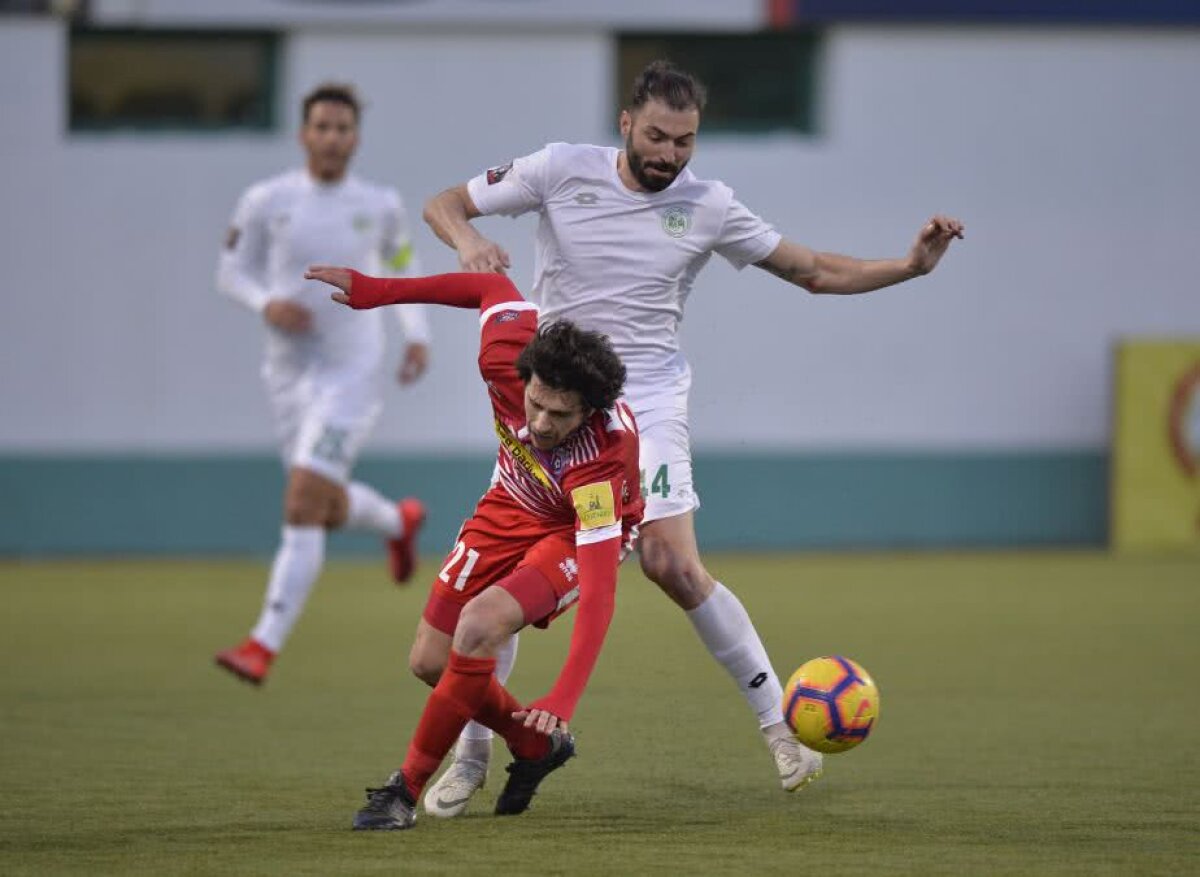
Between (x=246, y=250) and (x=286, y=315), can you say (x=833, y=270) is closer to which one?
(x=286, y=315)

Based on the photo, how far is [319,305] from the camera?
10.6 meters

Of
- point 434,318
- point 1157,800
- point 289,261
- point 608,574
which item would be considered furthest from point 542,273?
point 434,318

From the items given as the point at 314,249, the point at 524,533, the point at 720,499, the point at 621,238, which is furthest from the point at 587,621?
the point at 720,499

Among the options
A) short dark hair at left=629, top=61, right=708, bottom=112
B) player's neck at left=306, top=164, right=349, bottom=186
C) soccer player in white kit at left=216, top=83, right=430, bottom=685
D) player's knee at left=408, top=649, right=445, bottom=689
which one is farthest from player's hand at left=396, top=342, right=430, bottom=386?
player's knee at left=408, top=649, right=445, bottom=689

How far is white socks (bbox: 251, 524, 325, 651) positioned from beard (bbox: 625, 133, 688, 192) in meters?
3.29

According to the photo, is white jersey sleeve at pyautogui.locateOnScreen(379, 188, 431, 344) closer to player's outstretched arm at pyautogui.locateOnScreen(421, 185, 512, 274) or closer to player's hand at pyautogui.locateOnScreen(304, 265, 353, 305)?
player's outstretched arm at pyautogui.locateOnScreen(421, 185, 512, 274)

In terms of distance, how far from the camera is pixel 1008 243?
16.2m

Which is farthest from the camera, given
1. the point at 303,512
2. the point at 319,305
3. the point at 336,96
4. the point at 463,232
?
the point at 319,305

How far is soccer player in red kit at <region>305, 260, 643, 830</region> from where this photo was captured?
5.89 metres

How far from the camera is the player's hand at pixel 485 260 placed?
6.48 metres

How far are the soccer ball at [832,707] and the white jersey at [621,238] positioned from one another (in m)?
0.92

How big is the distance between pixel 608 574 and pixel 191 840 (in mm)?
1233

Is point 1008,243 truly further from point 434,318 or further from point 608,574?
point 608,574

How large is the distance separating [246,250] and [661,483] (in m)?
4.37
